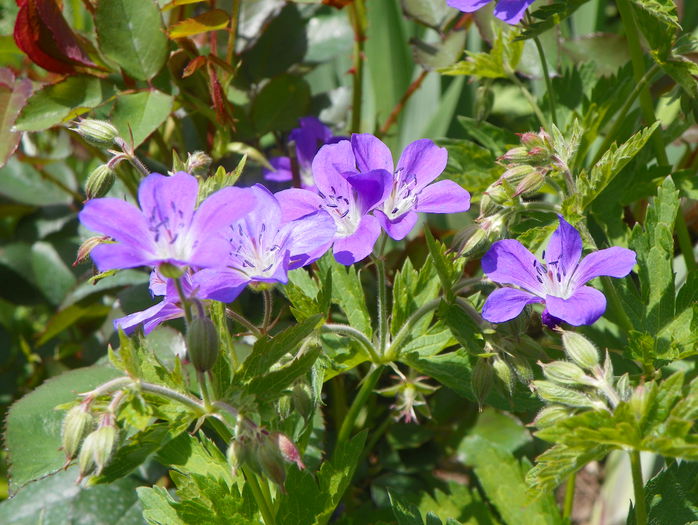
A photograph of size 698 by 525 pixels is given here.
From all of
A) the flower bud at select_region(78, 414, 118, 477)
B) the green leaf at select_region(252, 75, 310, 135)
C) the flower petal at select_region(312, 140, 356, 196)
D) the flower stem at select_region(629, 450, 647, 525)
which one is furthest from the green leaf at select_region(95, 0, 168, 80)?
the flower stem at select_region(629, 450, 647, 525)

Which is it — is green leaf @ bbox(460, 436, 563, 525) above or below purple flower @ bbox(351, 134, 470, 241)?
below

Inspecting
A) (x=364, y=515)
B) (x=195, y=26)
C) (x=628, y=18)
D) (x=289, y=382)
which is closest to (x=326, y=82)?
(x=195, y=26)

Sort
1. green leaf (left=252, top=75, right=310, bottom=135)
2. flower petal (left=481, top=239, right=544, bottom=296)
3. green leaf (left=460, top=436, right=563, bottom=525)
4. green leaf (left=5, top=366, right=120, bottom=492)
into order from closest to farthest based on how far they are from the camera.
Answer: flower petal (left=481, top=239, right=544, bottom=296) < green leaf (left=5, top=366, right=120, bottom=492) < green leaf (left=460, top=436, right=563, bottom=525) < green leaf (left=252, top=75, right=310, bottom=135)

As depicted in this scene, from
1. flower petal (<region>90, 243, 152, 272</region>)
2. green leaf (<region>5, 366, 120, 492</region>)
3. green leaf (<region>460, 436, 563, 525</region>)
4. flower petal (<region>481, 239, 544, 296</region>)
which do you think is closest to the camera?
flower petal (<region>90, 243, 152, 272</region>)

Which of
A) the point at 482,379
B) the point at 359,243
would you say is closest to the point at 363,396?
the point at 482,379

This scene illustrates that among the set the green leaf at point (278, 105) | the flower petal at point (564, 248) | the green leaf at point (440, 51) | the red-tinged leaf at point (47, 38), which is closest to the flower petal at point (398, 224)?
the flower petal at point (564, 248)

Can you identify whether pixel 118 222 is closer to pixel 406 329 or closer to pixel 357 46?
pixel 406 329

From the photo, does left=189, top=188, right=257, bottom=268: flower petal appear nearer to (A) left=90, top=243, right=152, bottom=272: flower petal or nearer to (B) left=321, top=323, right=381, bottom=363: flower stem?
(A) left=90, top=243, right=152, bottom=272: flower petal
